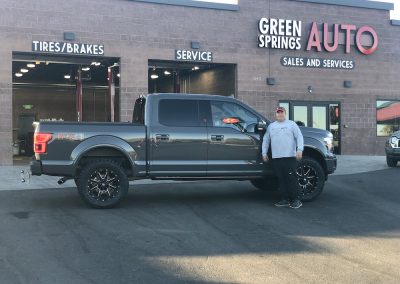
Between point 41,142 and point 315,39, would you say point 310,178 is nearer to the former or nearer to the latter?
point 41,142

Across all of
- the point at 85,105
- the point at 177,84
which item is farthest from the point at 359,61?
the point at 85,105

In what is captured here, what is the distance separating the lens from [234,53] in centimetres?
1952

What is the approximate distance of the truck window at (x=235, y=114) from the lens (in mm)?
9406

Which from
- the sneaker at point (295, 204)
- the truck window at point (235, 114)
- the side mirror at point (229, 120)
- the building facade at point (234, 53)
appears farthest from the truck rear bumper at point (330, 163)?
the building facade at point (234, 53)

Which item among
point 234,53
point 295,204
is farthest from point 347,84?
point 295,204

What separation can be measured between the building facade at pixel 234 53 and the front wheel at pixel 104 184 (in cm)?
913

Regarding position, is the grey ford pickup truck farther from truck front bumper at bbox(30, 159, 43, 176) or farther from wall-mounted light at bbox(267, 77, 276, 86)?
wall-mounted light at bbox(267, 77, 276, 86)

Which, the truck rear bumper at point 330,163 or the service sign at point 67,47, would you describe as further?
the service sign at point 67,47

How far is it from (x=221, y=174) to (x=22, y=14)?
10.7 m

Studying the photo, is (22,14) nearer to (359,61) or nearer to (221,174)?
(221,174)

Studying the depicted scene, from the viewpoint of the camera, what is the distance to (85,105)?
31984mm

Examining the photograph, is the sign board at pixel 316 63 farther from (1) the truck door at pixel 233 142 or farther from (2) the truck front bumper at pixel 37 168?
(2) the truck front bumper at pixel 37 168

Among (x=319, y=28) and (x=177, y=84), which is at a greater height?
(x=319, y=28)

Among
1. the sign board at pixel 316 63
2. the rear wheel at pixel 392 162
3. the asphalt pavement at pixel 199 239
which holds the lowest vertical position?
the asphalt pavement at pixel 199 239
